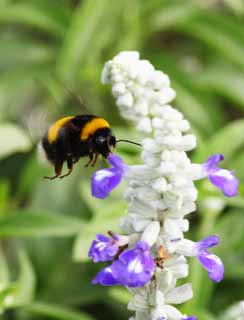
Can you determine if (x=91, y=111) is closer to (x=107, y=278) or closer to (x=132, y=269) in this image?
(x=107, y=278)

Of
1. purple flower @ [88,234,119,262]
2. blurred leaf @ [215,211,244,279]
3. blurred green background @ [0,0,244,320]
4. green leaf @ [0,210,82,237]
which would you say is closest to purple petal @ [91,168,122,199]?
purple flower @ [88,234,119,262]

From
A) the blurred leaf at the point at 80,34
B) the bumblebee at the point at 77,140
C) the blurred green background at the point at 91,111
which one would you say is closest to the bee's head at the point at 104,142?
the bumblebee at the point at 77,140

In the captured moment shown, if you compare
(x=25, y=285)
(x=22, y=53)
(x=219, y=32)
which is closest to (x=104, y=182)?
(x=25, y=285)

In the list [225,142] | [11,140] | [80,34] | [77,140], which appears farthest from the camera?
[80,34]

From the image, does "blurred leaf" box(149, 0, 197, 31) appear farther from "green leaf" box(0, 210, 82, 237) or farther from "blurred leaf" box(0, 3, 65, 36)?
"green leaf" box(0, 210, 82, 237)

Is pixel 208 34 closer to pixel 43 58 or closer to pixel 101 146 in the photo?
pixel 43 58

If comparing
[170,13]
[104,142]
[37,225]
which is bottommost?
[104,142]

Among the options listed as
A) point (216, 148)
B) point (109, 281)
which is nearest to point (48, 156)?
point (109, 281)

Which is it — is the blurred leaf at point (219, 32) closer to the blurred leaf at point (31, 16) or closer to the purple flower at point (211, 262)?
the blurred leaf at point (31, 16)
